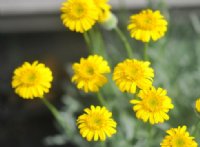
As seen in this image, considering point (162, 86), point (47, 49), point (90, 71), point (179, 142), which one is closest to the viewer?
point (179, 142)

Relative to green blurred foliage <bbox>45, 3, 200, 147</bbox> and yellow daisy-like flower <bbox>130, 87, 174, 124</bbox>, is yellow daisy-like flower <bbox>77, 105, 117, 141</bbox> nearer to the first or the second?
yellow daisy-like flower <bbox>130, 87, 174, 124</bbox>

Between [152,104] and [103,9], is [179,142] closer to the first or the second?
[152,104]

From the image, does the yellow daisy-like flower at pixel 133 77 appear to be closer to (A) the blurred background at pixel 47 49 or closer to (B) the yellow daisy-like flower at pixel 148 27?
(B) the yellow daisy-like flower at pixel 148 27

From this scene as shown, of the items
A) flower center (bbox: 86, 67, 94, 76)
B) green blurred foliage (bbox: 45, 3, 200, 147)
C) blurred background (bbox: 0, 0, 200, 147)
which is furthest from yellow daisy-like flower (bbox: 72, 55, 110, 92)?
blurred background (bbox: 0, 0, 200, 147)

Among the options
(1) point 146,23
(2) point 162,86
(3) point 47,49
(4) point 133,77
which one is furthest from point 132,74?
(3) point 47,49

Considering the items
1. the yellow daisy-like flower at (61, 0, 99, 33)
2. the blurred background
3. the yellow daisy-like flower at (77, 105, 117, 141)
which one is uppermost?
the blurred background
